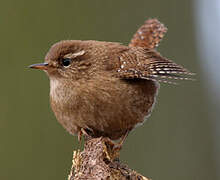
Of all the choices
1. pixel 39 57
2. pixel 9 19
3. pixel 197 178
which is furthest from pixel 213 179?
pixel 9 19

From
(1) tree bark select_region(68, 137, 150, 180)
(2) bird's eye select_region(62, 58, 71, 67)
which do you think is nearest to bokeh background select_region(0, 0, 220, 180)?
(2) bird's eye select_region(62, 58, 71, 67)

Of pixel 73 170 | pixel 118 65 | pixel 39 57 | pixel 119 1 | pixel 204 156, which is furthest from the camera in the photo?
pixel 204 156

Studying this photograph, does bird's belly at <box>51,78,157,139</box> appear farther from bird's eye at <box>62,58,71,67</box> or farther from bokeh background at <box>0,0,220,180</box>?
bokeh background at <box>0,0,220,180</box>

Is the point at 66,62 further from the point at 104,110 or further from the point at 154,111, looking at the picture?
the point at 154,111

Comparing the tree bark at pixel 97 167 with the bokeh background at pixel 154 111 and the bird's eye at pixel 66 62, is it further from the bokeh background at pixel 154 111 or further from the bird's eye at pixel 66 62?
the bokeh background at pixel 154 111

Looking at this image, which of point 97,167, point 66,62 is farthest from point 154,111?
point 97,167

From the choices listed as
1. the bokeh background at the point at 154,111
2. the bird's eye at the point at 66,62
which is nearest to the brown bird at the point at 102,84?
the bird's eye at the point at 66,62

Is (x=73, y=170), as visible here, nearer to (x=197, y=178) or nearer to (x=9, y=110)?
(x=9, y=110)
